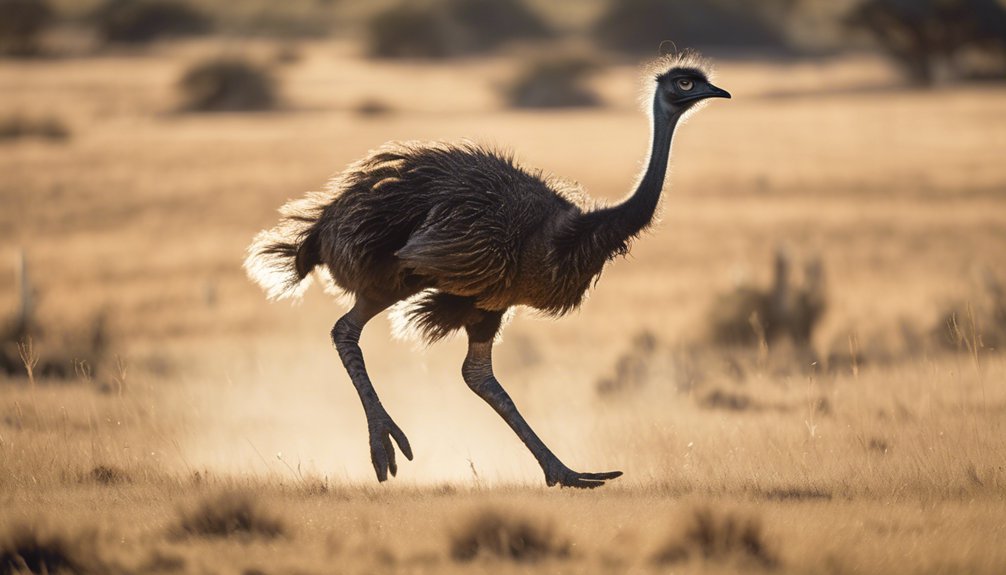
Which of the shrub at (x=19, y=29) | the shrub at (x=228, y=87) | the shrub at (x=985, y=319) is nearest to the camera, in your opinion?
the shrub at (x=985, y=319)

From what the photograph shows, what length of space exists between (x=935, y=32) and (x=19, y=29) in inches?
1244

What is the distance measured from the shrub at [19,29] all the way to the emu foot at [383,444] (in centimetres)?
5259

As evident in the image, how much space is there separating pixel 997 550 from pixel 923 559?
32 cm

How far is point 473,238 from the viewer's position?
7.20 metres

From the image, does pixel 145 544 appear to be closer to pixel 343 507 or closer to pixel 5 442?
pixel 343 507

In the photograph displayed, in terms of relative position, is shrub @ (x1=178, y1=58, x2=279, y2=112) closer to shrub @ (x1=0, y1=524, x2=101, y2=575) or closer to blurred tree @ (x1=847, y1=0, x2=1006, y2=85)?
blurred tree @ (x1=847, y1=0, x2=1006, y2=85)

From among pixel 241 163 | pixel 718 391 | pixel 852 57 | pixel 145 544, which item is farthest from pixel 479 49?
pixel 145 544

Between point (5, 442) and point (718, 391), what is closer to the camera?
point (5, 442)

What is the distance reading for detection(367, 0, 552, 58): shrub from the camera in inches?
2450

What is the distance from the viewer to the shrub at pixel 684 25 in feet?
220

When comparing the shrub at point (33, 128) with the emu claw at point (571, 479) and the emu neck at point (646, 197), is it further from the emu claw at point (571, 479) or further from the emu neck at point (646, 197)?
the emu claw at point (571, 479)

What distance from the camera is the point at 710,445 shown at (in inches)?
316

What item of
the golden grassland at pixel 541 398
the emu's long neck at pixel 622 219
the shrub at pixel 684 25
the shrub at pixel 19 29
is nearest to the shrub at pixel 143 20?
the shrub at pixel 19 29

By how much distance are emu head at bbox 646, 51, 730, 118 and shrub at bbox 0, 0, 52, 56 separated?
52680 millimetres
